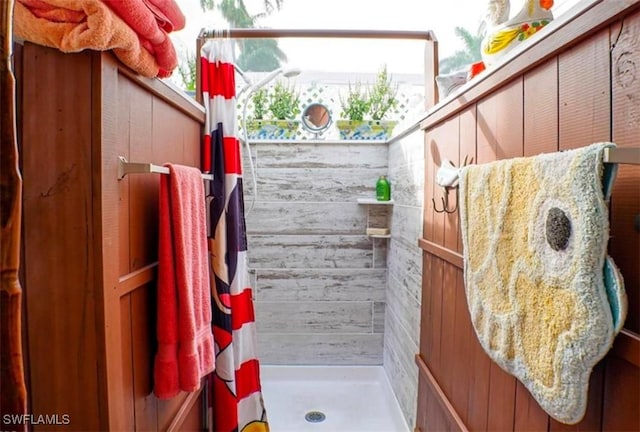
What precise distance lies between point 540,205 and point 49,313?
3.36 ft

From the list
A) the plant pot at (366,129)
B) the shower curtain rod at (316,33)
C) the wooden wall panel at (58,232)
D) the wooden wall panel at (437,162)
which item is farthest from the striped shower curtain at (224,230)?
the plant pot at (366,129)

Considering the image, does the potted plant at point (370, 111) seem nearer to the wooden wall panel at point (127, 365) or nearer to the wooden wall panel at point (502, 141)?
the wooden wall panel at point (502, 141)

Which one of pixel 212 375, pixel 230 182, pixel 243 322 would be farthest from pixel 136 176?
pixel 212 375

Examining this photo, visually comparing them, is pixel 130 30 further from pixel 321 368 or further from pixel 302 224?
pixel 321 368

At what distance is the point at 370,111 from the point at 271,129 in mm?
668

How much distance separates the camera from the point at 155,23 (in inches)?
32.7

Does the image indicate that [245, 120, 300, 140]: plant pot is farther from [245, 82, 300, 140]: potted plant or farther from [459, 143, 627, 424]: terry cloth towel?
[459, 143, 627, 424]: terry cloth towel

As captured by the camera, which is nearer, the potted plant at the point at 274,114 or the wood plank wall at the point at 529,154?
the wood plank wall at the point at 529,154

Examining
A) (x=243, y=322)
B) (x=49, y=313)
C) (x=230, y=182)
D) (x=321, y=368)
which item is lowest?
(x=321, y=368)

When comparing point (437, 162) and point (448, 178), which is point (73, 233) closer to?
point (448, 178)

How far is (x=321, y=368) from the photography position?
93.9 inches

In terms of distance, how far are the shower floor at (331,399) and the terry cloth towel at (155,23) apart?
1.91 meters

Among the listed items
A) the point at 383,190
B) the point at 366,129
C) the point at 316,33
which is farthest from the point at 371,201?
the point at 316,33

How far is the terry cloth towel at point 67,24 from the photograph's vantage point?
2.23 ft
